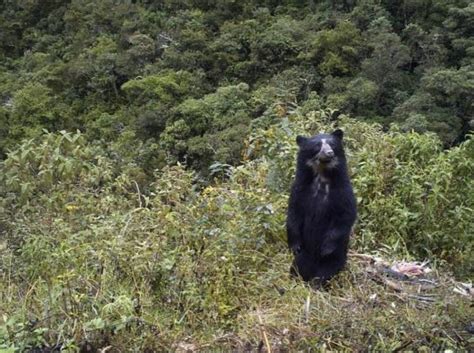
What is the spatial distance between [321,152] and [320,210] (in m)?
0.34

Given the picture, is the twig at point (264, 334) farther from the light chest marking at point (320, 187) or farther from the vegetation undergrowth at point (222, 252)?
the light chest marking at point (320, 187)

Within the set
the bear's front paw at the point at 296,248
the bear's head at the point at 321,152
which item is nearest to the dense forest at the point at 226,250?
the bear's front paw at the point at 296,248

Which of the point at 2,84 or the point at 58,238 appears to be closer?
the point at 58,238

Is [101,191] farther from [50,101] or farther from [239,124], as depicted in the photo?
[50,101]

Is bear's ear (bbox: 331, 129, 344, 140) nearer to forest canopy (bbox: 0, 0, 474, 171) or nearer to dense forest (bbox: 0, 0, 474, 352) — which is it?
dense forest (bbox: 0, 0, 474, 352)

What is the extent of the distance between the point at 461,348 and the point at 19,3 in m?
32.5

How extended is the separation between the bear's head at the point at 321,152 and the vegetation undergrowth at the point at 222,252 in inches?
14.6

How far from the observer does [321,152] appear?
396 centimetres

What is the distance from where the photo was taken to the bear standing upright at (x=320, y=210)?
3.96 m

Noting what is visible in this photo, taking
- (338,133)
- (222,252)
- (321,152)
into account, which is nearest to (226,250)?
(222,252)

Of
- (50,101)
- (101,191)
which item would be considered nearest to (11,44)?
(50,101)

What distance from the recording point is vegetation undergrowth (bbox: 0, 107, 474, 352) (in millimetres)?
3305

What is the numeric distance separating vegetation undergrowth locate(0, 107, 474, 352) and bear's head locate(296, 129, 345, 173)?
37 cm

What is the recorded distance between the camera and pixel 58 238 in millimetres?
4203
